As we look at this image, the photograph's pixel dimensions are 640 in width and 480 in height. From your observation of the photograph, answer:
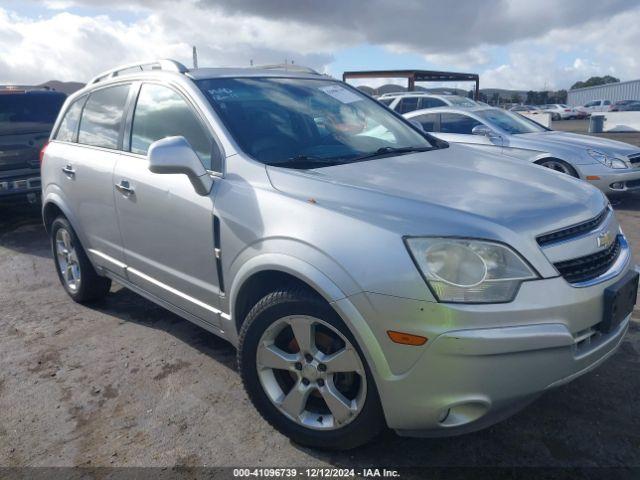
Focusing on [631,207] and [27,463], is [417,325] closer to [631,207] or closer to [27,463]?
[27,463]

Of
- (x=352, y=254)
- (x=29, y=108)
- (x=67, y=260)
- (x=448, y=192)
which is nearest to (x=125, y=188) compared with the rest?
(x=67, y=260)

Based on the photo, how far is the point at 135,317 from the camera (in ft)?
14.4

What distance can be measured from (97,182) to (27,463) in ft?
6.20

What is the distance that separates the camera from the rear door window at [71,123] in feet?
14.8

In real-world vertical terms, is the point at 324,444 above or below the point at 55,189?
below

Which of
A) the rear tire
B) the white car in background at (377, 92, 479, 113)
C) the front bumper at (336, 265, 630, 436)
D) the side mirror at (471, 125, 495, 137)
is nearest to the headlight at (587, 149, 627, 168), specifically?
the side mirror at (471, 125, 495, 137)

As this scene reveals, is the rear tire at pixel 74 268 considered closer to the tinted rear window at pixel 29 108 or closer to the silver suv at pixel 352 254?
the silver suv at pixel 352 254

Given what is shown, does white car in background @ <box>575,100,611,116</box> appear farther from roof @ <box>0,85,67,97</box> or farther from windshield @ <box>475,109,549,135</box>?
roof @ <box>0,85,67,97</box>

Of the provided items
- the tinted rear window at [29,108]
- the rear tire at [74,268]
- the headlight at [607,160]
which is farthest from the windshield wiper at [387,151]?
the tinted rear window at [29,108]

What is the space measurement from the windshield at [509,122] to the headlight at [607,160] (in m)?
1.20

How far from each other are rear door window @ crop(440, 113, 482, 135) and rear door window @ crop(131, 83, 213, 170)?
616 cm

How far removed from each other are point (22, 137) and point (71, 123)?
346cm

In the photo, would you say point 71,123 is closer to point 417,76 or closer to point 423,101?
point 423,101

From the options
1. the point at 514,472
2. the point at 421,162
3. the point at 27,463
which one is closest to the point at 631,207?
the point at 421,162
